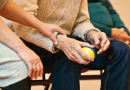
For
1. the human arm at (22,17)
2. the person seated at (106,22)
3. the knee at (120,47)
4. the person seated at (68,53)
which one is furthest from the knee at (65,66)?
the person seated at (106,22)

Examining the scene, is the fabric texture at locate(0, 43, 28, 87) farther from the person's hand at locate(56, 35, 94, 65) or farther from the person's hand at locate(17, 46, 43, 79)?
the person's hand at locate(56, 35, 94, 65)

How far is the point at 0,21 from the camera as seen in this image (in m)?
0.52

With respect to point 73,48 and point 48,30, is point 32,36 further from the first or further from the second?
point 73,48

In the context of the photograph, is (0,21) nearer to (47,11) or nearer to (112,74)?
(47,11)

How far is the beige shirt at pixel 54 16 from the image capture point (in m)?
0.65

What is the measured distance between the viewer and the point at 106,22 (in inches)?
54.7

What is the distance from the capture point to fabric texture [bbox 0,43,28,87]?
455 millimetres

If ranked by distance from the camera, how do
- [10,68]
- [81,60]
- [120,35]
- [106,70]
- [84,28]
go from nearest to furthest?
[10,68]
[81,60]
[106,70]
[84,28]
[120,35]

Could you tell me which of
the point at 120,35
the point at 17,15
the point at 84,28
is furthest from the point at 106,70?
the point at 120,35

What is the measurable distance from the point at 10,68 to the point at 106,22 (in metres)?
1.18

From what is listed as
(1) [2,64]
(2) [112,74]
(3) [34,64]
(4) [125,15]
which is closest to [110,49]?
(2) [112,74]

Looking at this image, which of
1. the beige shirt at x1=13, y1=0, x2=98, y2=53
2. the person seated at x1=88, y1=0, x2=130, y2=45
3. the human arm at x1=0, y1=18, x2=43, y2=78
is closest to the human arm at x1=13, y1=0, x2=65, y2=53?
the beige shirt at x1=13, y1=0, x2=98, y2=53

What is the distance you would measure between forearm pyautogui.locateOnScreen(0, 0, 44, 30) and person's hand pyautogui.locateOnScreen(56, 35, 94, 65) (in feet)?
0.45

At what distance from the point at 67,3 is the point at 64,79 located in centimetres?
45
